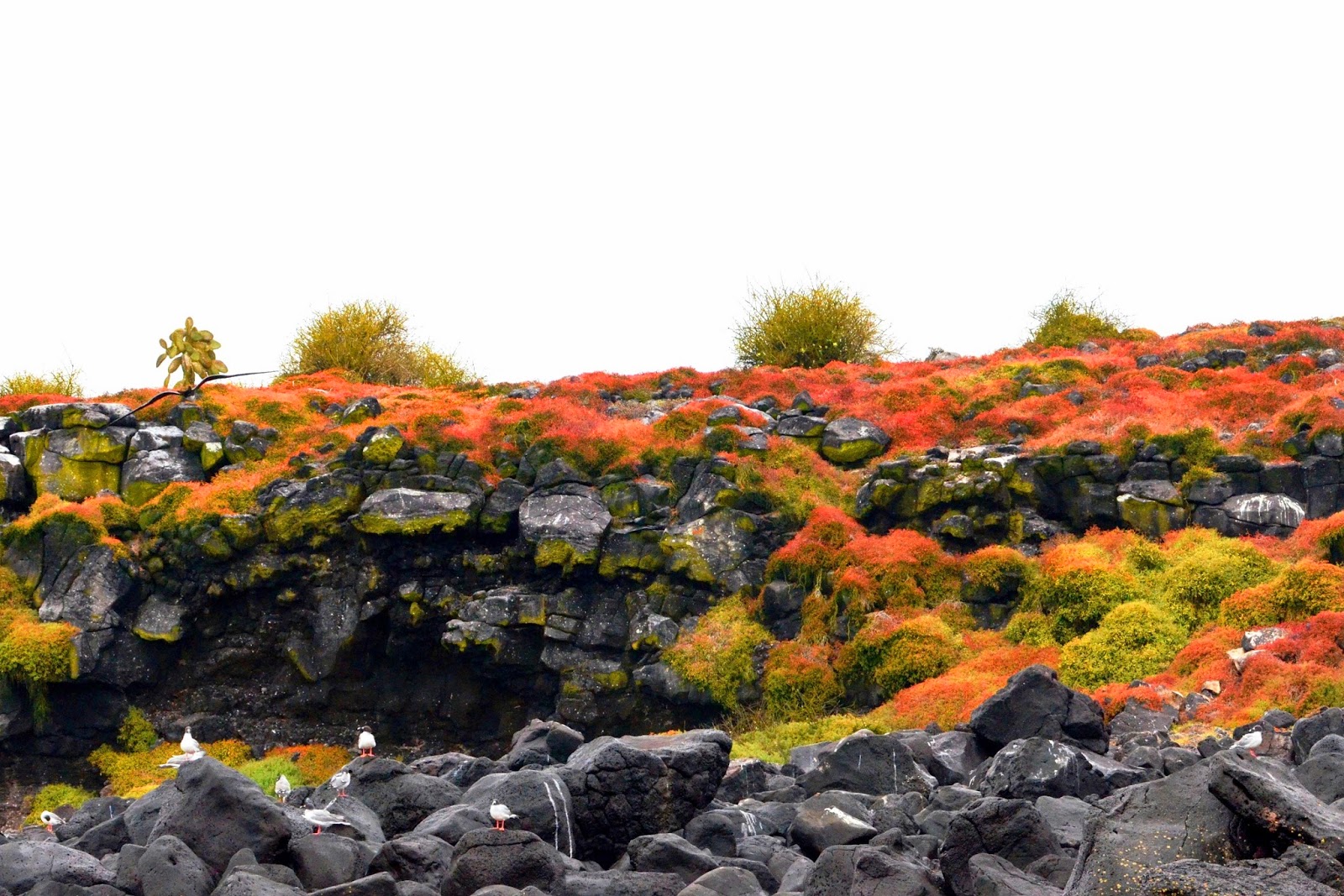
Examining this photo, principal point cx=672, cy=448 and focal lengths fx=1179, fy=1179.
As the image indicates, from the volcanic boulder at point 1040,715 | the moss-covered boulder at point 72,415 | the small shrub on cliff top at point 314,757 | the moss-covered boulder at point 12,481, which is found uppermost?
the moss-covered boulder at point 72,415

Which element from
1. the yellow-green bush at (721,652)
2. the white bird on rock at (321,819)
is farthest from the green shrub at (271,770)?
the white bird on rock at (321,819)

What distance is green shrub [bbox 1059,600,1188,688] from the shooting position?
79.5 ft

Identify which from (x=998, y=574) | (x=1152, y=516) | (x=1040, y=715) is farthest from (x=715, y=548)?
(x=1040, y=715)

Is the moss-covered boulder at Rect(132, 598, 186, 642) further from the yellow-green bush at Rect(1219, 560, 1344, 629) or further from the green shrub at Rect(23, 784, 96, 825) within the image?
the yellow-green bush at Rect(1219, 560, 1344, 629)

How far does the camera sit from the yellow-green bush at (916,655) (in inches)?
1025

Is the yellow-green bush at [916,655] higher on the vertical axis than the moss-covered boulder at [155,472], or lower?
lower

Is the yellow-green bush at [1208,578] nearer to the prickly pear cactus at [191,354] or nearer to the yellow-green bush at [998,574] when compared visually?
the yellow-green bush at [998,574]

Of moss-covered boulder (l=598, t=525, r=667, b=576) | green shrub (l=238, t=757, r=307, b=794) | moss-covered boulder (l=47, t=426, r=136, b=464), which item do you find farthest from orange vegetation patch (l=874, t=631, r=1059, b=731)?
moss-covered boulder (l=47, t=426, r=136, b=464)

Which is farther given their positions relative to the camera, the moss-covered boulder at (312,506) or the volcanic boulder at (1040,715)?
the moss-covered boulder at (312,506)

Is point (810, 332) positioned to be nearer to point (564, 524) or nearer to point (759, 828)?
point (564, 524)

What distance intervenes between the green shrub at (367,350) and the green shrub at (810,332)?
12983mm

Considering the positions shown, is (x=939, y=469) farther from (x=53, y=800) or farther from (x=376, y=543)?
(x=53, y=800)

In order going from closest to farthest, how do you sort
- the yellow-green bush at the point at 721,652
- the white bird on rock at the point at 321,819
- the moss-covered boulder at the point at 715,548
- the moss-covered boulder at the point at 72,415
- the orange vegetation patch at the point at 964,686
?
the white bird on rock at the point at 321,819, the orange vegetation patch at the point at 964,686, the yellow-green bush at the point at 721,652, the moss-covered boulder at the point at 715,548, the moss-covered boulder at the point at 72,415

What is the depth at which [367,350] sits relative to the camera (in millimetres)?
51531
